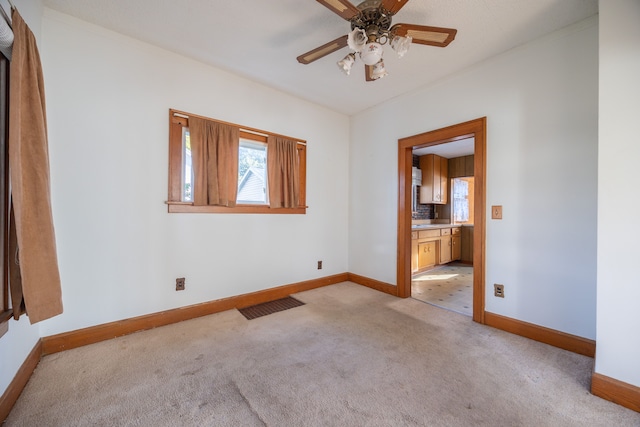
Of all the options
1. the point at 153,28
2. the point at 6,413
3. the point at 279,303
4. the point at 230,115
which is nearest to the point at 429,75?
the point at 230,115

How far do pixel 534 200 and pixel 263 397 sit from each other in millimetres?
2672

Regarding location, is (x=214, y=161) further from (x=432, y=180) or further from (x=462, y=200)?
(x=462, y=200)

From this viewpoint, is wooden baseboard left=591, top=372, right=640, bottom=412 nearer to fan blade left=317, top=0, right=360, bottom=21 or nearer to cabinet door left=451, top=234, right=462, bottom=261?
fan blade left=317, top=0, right=360, bottom=21

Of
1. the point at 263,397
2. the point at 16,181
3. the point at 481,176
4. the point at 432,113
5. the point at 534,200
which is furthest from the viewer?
the point at 432,113

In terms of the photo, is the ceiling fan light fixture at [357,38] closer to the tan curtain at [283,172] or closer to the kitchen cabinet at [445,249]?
the tan curtain at [283,172]

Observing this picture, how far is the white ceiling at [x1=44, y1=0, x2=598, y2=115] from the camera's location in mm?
1837

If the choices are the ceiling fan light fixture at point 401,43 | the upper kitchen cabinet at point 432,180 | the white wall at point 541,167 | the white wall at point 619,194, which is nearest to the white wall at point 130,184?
the ceiling fan light fixture at point 401,43

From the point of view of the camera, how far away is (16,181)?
4.11ft

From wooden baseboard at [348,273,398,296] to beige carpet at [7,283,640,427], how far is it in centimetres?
93

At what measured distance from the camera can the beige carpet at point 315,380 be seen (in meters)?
1.34

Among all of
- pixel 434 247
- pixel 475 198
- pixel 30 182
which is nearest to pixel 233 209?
pixel 30 182

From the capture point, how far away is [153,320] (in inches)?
91.2

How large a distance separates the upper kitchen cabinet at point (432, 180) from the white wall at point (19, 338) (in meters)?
5.93

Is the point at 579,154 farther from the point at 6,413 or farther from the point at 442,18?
the point at 6,413
